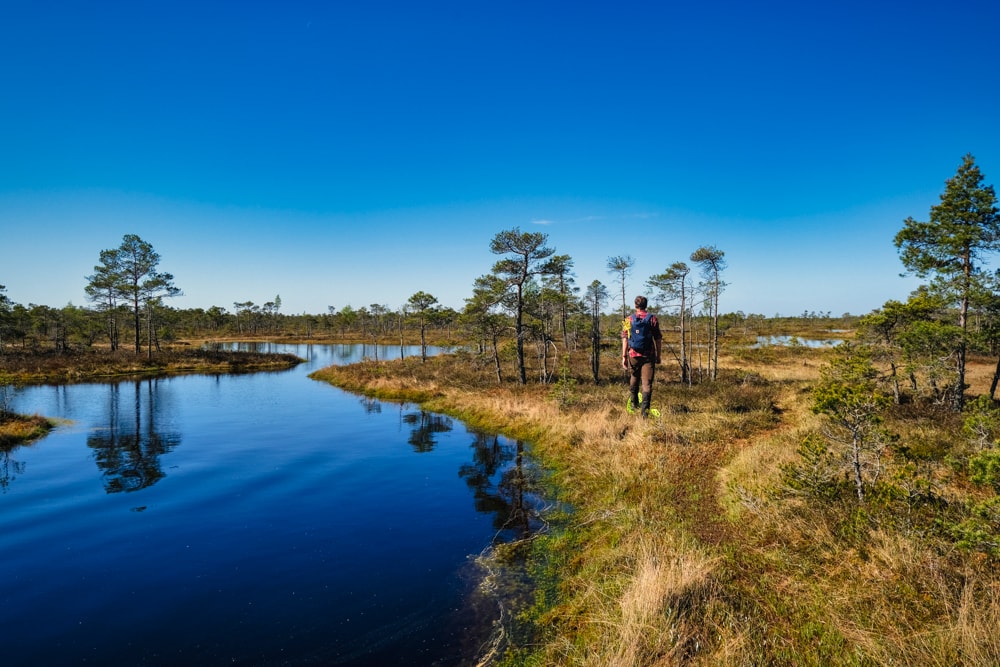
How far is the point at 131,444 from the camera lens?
1614cm

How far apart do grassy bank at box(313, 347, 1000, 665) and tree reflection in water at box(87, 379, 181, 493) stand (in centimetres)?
1158

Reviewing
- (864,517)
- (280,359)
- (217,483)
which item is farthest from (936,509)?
(280,359)

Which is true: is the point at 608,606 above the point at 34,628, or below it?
above

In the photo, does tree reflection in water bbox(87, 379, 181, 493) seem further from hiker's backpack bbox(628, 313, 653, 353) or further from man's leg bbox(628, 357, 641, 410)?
hiker's backpack bbox(628, 313, 653, 353)

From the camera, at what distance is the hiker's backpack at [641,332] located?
1027 centimetres

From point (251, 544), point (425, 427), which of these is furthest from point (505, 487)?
point (425, 427)

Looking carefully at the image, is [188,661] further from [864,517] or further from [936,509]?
[936,509]

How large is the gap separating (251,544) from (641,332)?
913cm

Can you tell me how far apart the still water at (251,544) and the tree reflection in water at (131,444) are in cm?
10

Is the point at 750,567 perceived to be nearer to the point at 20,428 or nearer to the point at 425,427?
the point at 425,427

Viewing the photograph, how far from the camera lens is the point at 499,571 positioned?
23.5ft

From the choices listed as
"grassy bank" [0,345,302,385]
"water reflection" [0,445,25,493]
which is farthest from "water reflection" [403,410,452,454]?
"grassy bank" [0,345,302,385]

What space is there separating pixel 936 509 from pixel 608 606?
14.3 ft

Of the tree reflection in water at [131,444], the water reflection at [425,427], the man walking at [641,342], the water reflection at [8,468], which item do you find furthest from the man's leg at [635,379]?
the water reflection at [8,468]
